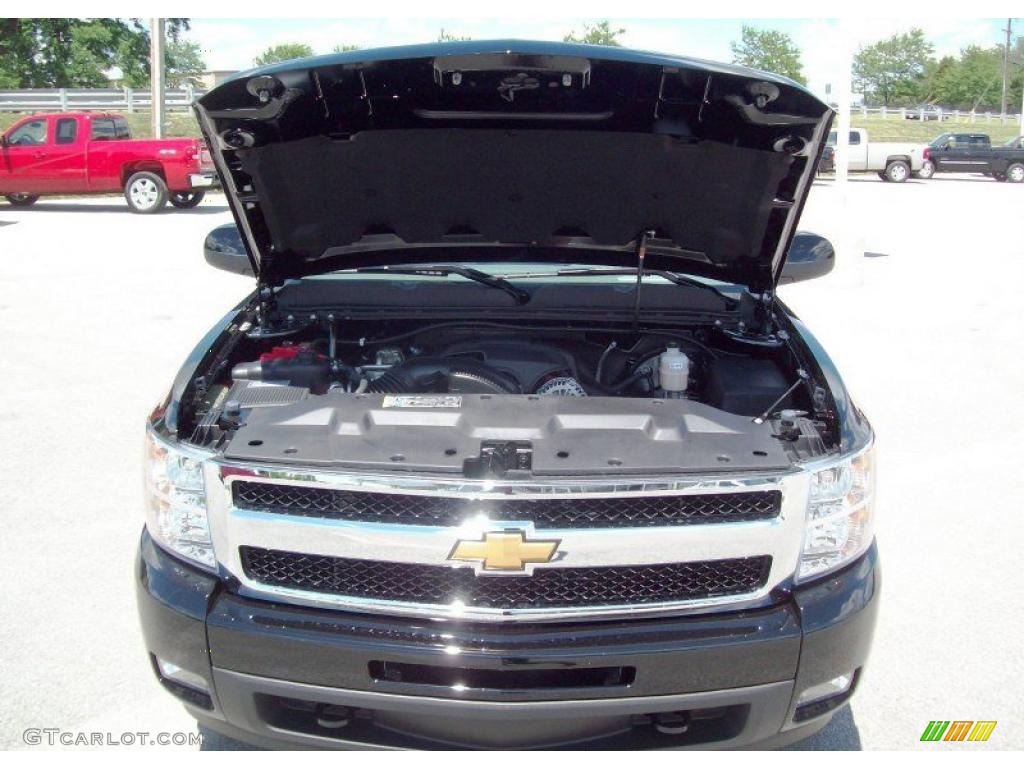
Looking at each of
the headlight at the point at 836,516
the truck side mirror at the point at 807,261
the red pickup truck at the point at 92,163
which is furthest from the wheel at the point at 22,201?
the headlight at the point at 836,516

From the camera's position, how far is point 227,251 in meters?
3.67

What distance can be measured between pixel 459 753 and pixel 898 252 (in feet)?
42.9

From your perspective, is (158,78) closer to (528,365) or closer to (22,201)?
(22,201)

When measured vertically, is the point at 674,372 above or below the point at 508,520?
above

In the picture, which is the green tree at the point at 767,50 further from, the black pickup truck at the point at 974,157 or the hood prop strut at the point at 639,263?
the hood prop strut at the point at 639,263

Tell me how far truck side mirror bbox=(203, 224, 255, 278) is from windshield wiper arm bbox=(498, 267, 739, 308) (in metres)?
1.02

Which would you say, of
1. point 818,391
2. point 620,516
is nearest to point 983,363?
point 818,391

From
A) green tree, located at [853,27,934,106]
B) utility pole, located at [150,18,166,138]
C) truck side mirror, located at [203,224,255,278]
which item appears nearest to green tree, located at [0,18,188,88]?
utility pole, located at [150,18,166,138]

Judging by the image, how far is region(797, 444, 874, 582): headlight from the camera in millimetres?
2209

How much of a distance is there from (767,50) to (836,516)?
218 feet

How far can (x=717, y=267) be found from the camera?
11.6 ft

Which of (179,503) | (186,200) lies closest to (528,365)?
(179,503)

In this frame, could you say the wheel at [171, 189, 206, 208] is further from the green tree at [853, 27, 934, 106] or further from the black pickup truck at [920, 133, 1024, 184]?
the green tree at [853, 27, 934, 106]

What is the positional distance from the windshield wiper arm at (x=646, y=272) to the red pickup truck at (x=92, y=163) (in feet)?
50.3
